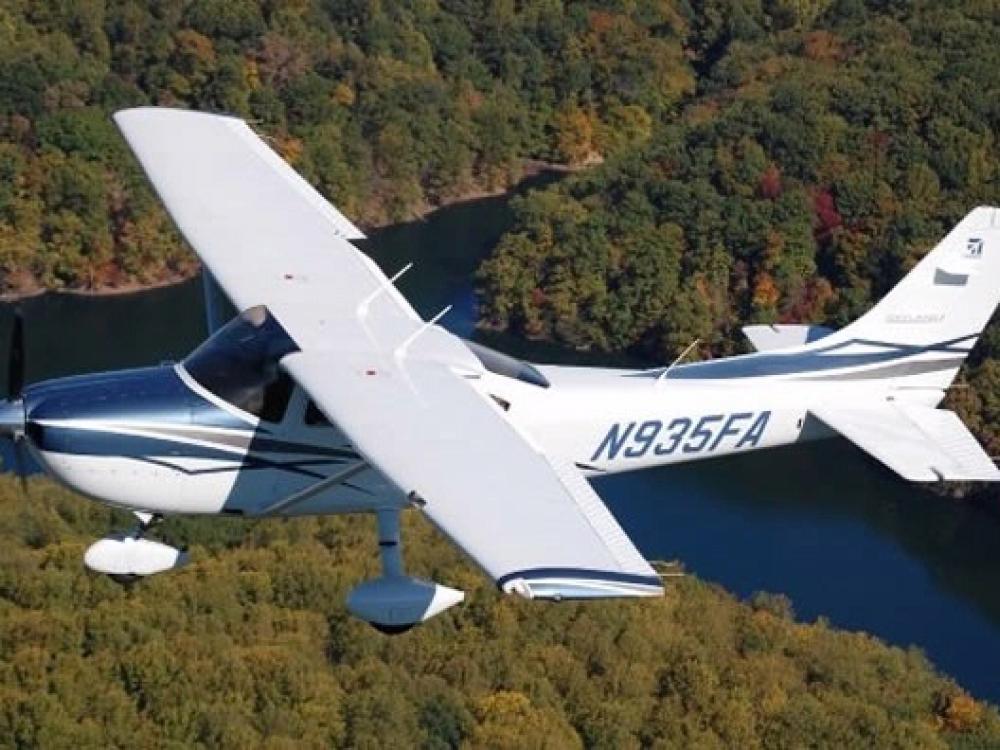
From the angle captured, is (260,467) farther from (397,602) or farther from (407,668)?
(407,668)

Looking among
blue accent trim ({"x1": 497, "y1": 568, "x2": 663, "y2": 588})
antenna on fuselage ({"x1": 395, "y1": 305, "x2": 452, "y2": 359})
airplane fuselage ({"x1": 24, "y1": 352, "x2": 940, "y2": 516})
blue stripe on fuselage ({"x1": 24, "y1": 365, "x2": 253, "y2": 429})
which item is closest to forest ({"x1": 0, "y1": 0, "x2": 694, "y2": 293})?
airplane fuselage ({"x1": 24, "y1": 352, "x2": 940, "y2": 516})

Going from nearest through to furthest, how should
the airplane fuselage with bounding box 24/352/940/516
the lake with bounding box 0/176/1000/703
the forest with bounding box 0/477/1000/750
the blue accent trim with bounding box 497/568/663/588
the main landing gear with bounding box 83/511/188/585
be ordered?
the blue accent trim with bounding box 497/568/663/588, the airplane fuselage with bounding box 24/352/940/516, the main landing gear with bounding box 83/511/188/585, the forest with bounding box 0/477/1000/750, the lake with bounding box 0/176/1000/703

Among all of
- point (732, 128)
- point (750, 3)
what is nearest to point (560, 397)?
point (732, 128)

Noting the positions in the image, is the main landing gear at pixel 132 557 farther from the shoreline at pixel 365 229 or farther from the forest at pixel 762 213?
the forest at pixel 762 213

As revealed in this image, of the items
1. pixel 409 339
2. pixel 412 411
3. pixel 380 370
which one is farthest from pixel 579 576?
pixel 409 339

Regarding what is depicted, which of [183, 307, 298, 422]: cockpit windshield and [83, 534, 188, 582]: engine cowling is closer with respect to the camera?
[183, 307, 298, 422]: cockpit windshield

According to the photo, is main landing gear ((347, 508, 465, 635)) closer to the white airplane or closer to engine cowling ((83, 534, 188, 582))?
the white airplane
